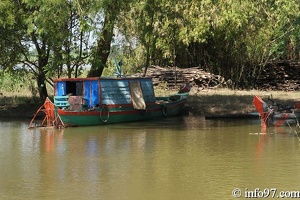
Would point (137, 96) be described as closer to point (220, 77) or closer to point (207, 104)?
point (207, 104)

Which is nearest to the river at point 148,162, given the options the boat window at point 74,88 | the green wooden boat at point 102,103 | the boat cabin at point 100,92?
the green wooden boat at point 102,103

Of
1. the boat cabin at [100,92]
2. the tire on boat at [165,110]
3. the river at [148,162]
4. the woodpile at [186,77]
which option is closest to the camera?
the river at [148,162]

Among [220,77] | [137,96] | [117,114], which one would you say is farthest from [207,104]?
[220,77]

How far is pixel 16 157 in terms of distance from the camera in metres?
12.7

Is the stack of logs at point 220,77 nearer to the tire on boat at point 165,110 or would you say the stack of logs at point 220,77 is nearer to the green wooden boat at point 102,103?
the tire on boat at point 165,110

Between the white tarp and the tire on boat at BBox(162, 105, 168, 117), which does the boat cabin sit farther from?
the tire on boat at BBox(162, 105, 168, 117)

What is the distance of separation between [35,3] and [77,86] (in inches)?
120

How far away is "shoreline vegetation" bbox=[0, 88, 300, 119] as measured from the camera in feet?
68.6

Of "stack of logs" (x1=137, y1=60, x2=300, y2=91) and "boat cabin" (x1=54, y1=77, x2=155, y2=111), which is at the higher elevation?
"stack of logs" (x1=137, y1=60, x2=300, y2=91)

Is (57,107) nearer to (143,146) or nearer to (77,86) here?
(77,86)

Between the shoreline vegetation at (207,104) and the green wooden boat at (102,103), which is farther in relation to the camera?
the shoreline vegetation at (207,104)

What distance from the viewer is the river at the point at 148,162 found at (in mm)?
9656

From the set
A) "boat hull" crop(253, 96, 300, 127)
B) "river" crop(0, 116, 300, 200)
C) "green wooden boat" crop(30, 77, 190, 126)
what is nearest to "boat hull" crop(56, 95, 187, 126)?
"green wooden boat" crop(30, 77, 190, 126)

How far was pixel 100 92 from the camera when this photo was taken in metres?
18.5
